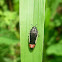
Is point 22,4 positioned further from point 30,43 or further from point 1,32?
point 1,32

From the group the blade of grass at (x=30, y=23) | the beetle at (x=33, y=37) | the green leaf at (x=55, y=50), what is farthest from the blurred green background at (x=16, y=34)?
the blade of grass at (x=30, y=23)

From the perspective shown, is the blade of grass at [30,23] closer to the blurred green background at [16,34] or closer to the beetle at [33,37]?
the beetle at [33,37]

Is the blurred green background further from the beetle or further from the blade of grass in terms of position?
the blade of grass

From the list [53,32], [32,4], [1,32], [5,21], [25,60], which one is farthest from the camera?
[53,32]

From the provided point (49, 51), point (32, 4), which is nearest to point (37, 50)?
point (32, 4)

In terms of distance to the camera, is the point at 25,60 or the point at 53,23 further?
the point at 53,23

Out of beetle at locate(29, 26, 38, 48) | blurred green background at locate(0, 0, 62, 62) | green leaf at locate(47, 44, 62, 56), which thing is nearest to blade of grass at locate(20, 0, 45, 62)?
beetle at locate(29, 26, 38, 48)

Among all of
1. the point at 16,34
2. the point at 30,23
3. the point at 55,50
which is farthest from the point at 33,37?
the point at 16,34
